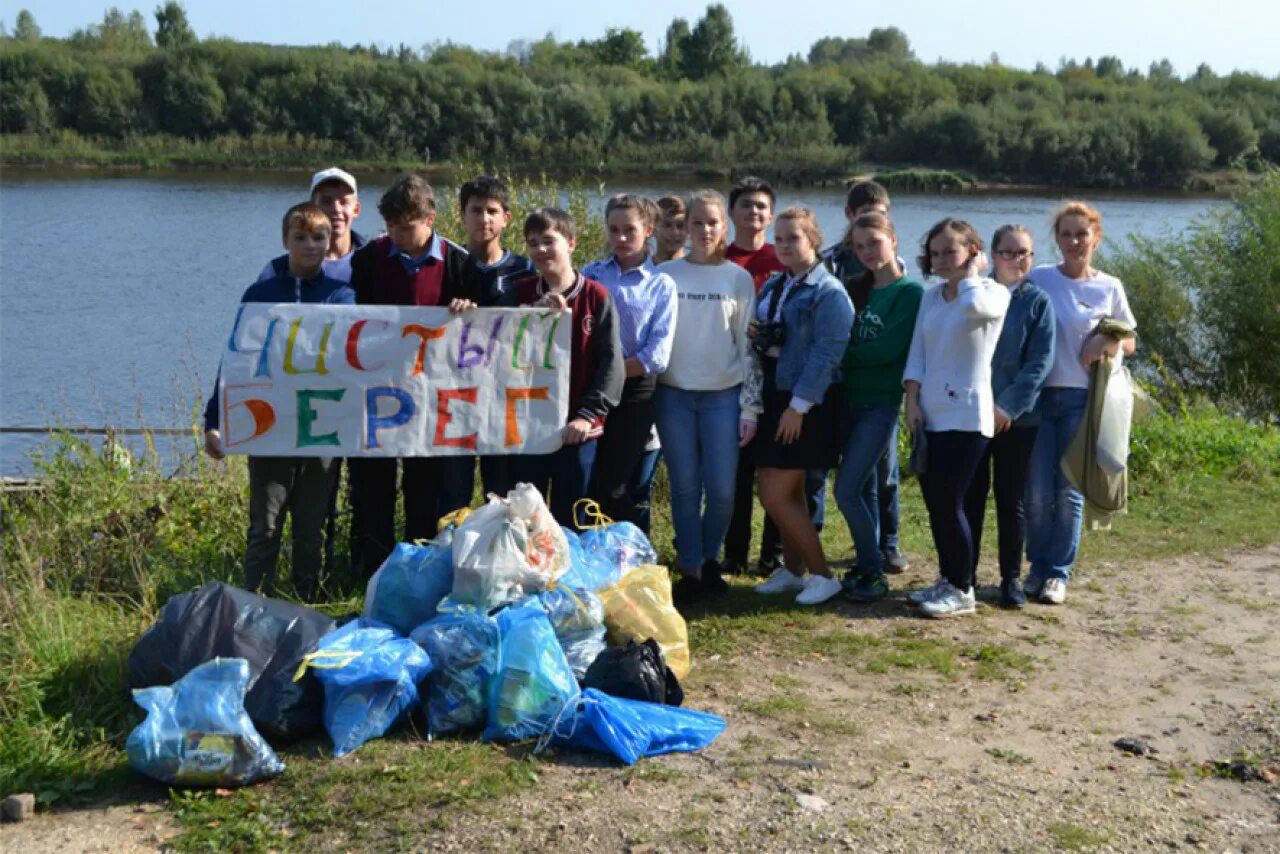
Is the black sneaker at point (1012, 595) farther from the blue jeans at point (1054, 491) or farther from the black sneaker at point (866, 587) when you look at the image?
the black sneaker at point (866, 587)

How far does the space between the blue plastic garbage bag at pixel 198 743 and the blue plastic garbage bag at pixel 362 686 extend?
11.5 inches

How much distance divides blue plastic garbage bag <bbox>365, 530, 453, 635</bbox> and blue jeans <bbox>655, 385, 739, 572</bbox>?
1496 millimetres

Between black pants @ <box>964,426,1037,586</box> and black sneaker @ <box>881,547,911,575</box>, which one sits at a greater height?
black pants @ <box>964,426,1037,586</box>

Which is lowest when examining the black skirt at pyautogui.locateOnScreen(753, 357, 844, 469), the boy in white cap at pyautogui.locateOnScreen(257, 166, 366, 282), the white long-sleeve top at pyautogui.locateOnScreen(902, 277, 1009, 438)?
the black skirt at pyautogui.locateOnScreen(753, 357, 844, 469)

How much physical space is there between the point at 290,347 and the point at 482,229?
988 mm

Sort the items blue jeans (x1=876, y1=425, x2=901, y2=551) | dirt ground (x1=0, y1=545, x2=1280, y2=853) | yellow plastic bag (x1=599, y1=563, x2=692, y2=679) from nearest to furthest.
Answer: dirt ground (x1=0, y1=545, x2=1280, y2=853) < yellow plastic bag (x1=599, y1=563, x2=692, y2=679) < blue jeans (x1=876, y1=425, x2=901, y2=551)

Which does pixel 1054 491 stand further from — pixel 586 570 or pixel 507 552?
pixel 507 552

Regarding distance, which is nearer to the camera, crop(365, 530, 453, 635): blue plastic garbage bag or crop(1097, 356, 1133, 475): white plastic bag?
crop(365, 530, 453, 635): blue plastic garbage bag

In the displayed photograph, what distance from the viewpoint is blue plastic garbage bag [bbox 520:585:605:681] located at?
554 cm

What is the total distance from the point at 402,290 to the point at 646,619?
75.2 inches

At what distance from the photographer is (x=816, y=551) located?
703 centimetres

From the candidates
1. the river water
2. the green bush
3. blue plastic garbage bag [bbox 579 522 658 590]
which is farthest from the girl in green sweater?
the green bush

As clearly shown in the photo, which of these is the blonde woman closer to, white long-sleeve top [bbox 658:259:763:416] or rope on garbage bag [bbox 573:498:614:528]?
white long-sleeve top [bbox 658:259:763:416]

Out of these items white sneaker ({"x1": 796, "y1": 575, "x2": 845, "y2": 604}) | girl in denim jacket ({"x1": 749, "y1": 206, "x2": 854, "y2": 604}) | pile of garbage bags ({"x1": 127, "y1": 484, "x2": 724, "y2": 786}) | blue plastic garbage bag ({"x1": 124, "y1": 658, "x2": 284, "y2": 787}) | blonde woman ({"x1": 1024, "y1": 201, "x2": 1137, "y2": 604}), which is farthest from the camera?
blonde woman ({"x1": 1024, "y1": 201, "x2": 1137, "y2": 604})
